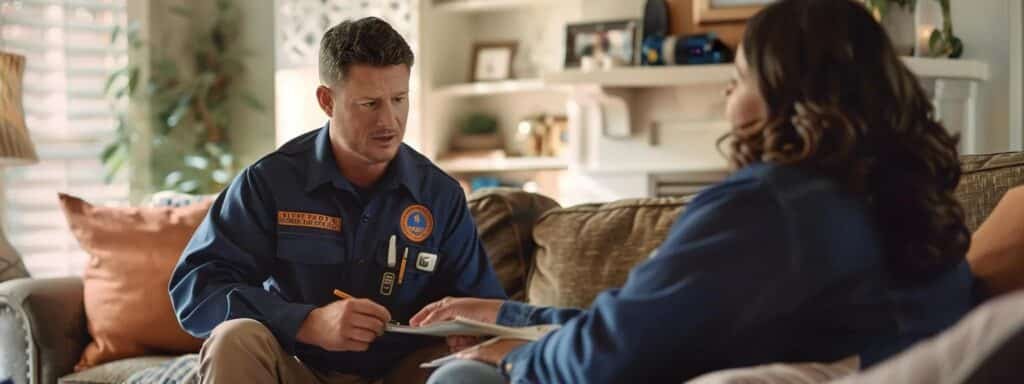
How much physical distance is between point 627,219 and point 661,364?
122 cm

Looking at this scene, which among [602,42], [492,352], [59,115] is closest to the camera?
[492,352]

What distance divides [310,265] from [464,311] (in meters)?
0.41

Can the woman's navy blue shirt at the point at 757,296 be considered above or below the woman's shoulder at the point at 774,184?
below

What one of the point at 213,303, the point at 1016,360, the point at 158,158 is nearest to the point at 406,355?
the point at 213,303

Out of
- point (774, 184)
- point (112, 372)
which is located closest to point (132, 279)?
point (112, 372)

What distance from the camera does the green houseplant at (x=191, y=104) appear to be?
5.07m

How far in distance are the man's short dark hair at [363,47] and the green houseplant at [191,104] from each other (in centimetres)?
310

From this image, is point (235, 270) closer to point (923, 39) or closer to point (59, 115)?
point (59, 115)

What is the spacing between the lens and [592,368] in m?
1.28

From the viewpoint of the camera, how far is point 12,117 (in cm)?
292

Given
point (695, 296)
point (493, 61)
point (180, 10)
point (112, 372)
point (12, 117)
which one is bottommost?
point (112, 372)

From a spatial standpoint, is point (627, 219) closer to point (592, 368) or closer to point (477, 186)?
point (592, 368)

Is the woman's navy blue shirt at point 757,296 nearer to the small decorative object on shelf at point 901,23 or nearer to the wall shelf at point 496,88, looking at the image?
the small decorative object on shelf at point 901,23

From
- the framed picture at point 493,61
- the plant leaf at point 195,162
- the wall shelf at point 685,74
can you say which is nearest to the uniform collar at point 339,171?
the wall shelf at point 685,74
